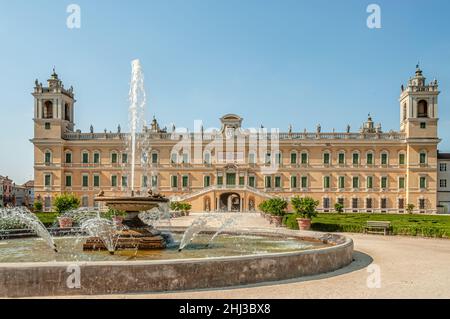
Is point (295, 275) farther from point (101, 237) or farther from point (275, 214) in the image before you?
point (275, 214)

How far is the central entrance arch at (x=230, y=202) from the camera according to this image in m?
44.5

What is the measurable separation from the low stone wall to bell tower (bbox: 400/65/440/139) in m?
39.9

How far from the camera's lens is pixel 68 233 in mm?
16062

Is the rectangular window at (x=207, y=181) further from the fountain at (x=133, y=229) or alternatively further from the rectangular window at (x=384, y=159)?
the fountain at (x=133, y=229)

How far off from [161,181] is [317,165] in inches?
643

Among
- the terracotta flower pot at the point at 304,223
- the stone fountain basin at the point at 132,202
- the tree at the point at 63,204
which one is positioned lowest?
the terracotta flower pot at the point at 304,223


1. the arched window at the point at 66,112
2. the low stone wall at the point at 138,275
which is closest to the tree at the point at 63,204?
the low stone wall at the point at 138,275

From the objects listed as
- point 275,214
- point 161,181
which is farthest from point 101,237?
point 161,181

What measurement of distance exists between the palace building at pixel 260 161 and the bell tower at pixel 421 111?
10 cm

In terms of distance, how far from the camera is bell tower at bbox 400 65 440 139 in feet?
143

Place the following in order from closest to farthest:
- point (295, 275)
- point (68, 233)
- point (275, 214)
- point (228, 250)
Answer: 1. point (295, 275)
2. point (228, 250)
3. point (68, 233)
4. point (275, 214)

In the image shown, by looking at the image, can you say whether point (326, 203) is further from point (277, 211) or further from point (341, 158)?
point (277, 211)

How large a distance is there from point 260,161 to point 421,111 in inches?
673
